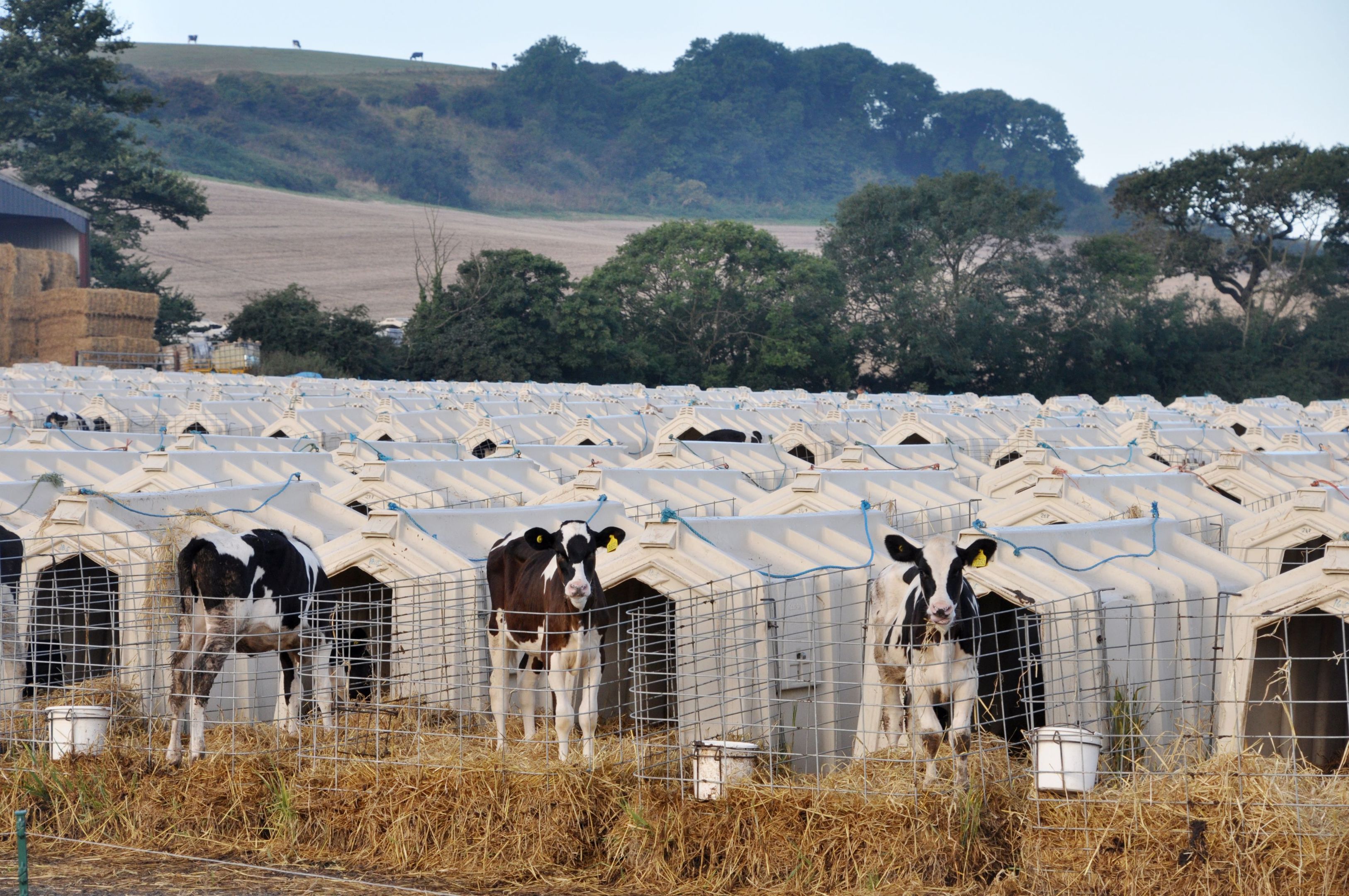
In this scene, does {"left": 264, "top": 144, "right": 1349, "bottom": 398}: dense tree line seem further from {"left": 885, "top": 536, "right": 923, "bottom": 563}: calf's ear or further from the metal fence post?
the metal fence post

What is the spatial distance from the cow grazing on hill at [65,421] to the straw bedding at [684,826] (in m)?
15.3

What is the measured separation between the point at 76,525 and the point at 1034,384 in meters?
59.1

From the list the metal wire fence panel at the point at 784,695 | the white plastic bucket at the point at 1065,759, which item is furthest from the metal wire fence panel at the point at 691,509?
the white plastic bucket at the point at 1065,759

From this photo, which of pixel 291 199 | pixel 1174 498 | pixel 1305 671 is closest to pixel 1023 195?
pixel 1174 498

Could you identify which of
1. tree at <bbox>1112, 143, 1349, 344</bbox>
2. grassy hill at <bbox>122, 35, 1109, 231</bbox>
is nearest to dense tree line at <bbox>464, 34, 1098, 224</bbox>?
grassy hill at <bbox>122, 35, 1109, 231</bbox>

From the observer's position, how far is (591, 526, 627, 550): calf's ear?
10016mm

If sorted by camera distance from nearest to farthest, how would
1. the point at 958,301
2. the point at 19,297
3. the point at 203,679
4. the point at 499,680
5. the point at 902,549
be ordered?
the point at 902,549 → the point at 203,679 → the point at 499,680 → the point at 19,297 → the point at 958,301

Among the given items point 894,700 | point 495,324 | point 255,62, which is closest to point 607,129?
point 255,62

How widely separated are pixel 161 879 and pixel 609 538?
3517 millimetres

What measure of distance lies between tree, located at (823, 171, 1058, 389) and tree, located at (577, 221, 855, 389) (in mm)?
2860

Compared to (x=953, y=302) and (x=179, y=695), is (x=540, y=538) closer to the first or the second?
(x=179, y=695)

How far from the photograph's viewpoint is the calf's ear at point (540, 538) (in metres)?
10.1

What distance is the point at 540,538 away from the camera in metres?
10.1

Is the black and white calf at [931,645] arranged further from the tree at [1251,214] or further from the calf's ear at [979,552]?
the tree at [1251,214]
